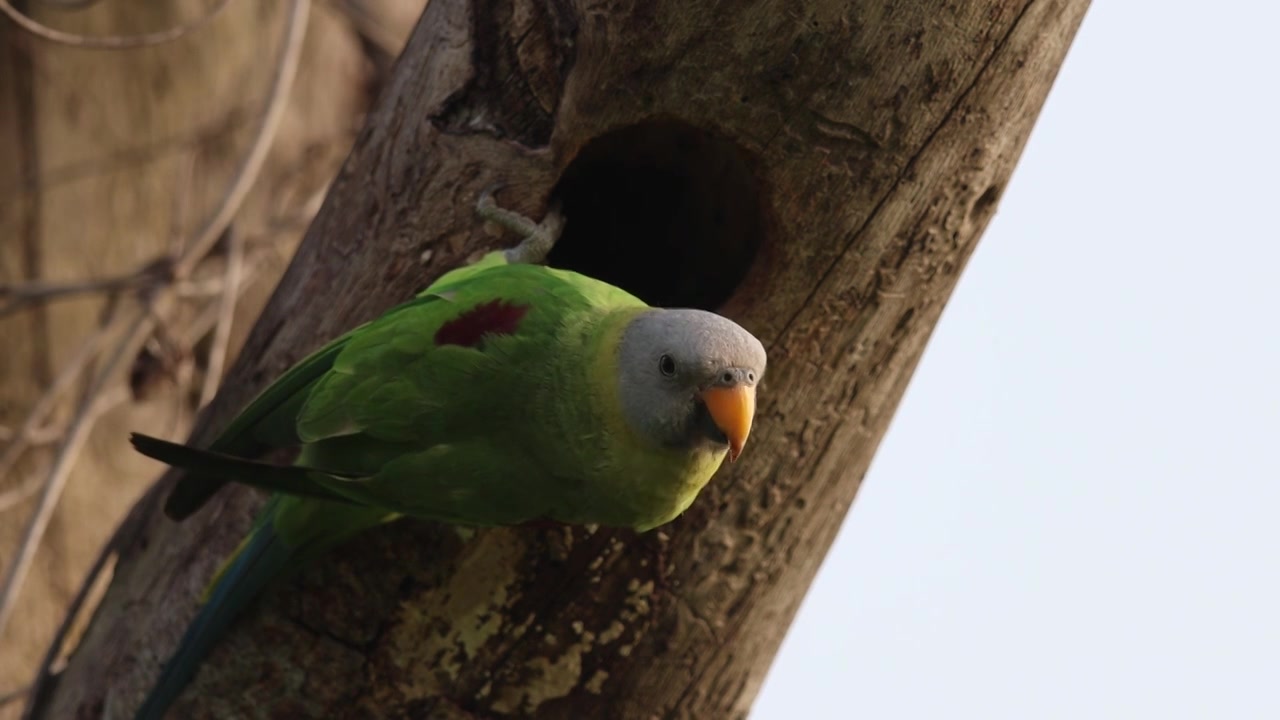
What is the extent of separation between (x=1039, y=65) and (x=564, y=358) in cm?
91

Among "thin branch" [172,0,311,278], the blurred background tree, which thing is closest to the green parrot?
"thin branch" [172,0,311,278]

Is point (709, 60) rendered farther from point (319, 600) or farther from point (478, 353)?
point (319, 600)

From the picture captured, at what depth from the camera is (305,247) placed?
2301 millimetres

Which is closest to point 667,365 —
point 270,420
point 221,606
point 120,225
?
point 270,420

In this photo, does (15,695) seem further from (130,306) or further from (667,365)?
(667,365)

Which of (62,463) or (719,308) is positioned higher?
(719,308)

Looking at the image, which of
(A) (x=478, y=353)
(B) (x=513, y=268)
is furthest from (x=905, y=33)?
(A) (x=478, y=353)

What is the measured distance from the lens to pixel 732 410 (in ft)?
5.19

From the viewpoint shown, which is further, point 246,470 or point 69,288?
point 69,288

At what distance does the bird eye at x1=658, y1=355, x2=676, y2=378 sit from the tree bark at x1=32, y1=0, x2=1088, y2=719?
1.33 ft

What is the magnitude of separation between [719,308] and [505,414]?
0.48 metres

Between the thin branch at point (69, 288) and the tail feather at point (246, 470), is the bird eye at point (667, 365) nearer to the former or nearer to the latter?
the tail feather at point (246, 470)

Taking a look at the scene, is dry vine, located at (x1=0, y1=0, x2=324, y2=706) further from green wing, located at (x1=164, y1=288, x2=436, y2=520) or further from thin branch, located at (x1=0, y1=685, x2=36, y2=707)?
green wing, located at (x1=164, y1=288, x2=436, y2=520)

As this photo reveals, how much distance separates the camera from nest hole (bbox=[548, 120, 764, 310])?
2.32 meters
